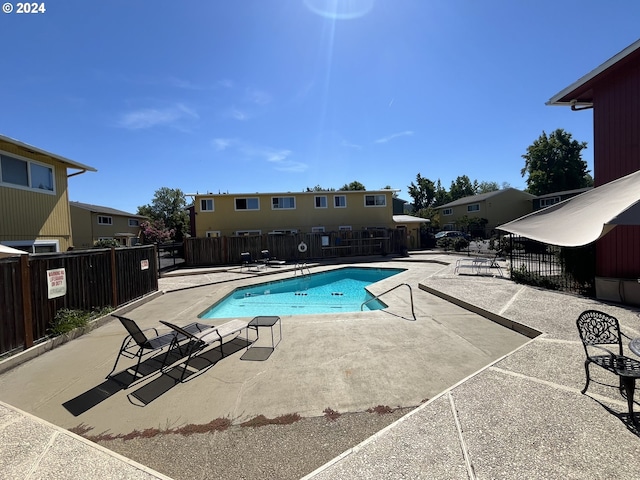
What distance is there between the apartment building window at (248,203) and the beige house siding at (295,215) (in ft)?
0.64

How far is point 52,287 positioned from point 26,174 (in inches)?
271

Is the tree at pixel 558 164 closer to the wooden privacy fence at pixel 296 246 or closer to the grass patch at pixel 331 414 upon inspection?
the wooden privacy fence at pixel 296 246

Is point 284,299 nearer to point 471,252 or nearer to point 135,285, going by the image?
point 135,285

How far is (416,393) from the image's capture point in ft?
11.8

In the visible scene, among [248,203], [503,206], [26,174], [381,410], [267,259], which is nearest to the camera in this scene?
[381,410]

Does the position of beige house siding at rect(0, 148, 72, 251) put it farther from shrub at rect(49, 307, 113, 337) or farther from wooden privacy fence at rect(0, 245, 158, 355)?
shrub at rect(49, 307, 113, 337)

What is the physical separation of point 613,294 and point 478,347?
5244 mm

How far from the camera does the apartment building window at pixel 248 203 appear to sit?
76.1ft

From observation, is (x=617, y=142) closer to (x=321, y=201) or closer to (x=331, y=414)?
(x=331, y=414)

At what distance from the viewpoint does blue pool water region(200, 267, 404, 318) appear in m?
9.81

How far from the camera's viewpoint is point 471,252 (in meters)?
21.5

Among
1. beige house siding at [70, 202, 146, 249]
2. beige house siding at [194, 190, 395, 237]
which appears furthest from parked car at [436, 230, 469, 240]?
A: beige house siding at [70, 202, 146, 249]

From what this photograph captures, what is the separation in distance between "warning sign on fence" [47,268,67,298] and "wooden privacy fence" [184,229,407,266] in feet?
46.3

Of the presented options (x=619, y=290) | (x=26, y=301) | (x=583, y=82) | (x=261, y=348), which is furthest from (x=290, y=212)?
(x=619, y=290)
